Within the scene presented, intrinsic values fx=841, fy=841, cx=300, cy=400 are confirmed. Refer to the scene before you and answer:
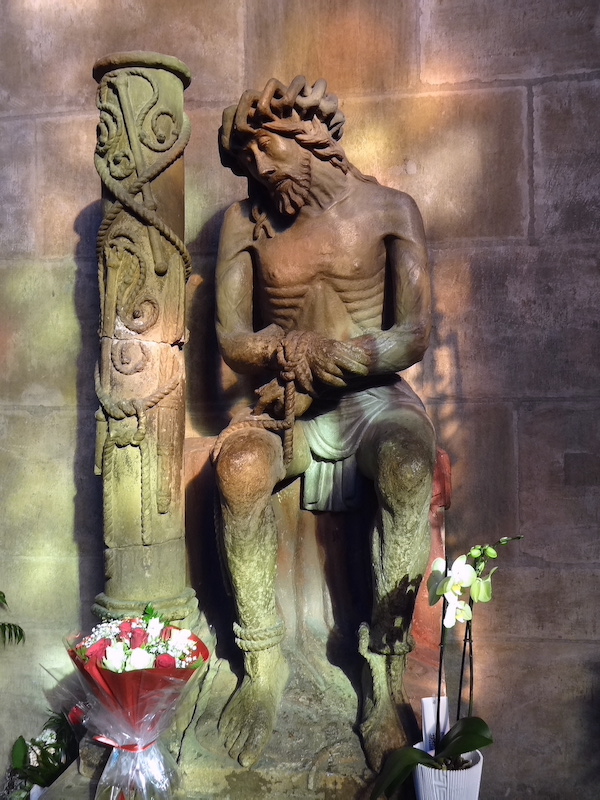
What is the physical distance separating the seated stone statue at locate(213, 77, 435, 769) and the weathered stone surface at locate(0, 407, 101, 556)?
135cm

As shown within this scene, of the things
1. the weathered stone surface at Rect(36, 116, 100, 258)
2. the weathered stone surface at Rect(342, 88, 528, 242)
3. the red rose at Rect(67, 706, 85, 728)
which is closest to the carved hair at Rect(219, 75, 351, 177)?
the weathered stone surface at Rect(342, 88, 528, 242)

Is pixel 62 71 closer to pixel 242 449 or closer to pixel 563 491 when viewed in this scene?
pixel 242 449

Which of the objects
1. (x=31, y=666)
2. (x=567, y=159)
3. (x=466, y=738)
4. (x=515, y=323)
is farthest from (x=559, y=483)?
(x=31, y=666)

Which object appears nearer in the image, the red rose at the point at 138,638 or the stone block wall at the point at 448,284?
the red rose at the point at 138,638

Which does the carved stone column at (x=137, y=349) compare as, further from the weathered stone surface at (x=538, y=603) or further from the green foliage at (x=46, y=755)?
the weathered stone surface at (x=538, y=603)

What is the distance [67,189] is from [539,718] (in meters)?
3.43

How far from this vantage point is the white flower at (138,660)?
258 cm

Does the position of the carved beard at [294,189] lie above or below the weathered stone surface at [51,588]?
above

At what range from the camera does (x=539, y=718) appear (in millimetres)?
3807

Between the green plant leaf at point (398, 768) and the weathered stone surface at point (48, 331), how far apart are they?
7.89 ft

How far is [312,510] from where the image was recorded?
3.29 metres

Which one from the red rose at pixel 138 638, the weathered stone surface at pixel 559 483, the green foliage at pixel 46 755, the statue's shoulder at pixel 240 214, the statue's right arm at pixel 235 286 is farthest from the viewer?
the weathered stone surface at pixel 559 483

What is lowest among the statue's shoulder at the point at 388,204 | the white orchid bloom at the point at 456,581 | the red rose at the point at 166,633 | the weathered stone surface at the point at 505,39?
the red rose at the point at 166,633

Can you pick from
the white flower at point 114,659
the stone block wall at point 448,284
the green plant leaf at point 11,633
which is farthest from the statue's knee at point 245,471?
the green plant leaf at point 11,633
